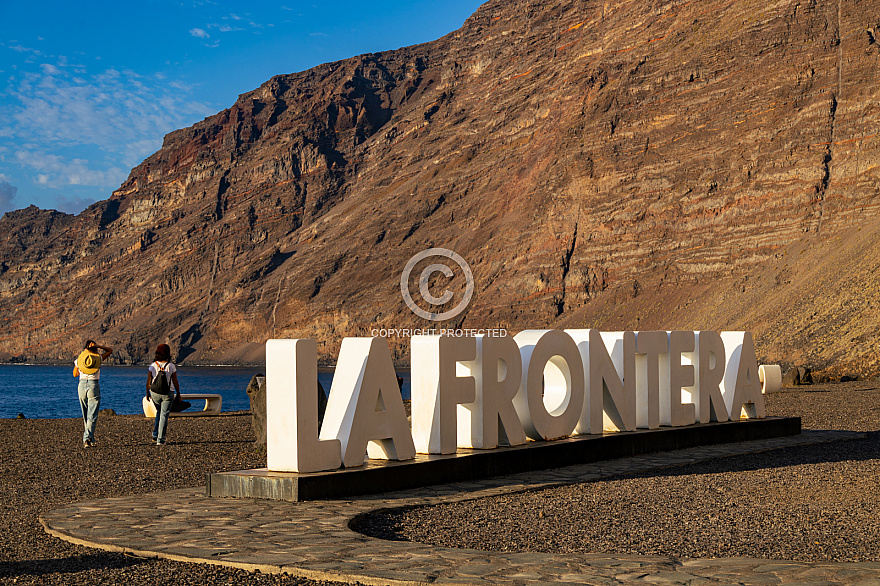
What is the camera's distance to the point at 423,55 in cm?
15025

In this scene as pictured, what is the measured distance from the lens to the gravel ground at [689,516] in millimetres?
6320

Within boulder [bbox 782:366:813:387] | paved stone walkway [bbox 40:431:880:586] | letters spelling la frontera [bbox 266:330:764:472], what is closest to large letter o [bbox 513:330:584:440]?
letters spelling la frontera [bbox 266:330:764:472]

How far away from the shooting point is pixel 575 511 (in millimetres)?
7809

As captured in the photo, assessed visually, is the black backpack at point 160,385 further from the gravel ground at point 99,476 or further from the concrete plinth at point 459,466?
the concrete plinth at point 459,466

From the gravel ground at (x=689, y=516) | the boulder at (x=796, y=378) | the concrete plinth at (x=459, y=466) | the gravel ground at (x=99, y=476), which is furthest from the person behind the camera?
the boulder at (x=796, y=378)

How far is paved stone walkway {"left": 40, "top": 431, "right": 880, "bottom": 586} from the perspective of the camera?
5031mm

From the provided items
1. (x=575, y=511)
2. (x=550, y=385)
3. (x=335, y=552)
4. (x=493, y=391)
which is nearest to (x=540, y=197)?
(x=550, y=385)

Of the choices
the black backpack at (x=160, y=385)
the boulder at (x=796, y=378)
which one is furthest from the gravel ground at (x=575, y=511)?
the boulder at (x=796, y=378)

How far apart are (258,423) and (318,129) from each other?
118776 millimetres

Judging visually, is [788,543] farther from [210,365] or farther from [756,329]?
[210,365]

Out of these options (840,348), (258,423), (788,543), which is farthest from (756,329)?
(788,543)

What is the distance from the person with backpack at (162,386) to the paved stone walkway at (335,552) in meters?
5.65

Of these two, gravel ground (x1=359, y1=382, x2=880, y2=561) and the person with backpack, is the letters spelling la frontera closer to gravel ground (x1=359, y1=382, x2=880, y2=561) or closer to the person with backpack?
gravel ground (x1=359, y1=382, x2=880, y2=561)

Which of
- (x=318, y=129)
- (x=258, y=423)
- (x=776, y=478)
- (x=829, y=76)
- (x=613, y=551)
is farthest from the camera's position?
(x=318, y=129)
